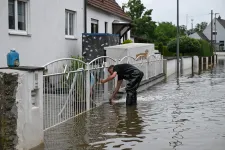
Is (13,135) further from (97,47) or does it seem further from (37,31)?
(97,47)

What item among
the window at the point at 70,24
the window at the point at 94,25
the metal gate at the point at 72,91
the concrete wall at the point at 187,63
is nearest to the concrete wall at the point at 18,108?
the metal gate at the point at 72,91

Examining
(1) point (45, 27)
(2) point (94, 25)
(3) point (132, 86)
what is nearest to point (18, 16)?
(1) point (45, 27)

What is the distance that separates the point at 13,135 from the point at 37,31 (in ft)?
28.2

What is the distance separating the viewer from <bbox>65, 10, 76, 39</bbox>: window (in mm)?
17703

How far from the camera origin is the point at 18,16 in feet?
44.1

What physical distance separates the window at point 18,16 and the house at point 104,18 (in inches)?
244

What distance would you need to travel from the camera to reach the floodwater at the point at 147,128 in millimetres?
7301

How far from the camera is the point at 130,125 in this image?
30.3ft

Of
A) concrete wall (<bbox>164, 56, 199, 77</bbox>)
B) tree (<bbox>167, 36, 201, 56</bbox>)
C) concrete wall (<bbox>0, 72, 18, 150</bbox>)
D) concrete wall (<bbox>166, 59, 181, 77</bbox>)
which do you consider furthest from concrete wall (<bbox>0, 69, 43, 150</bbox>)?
tree (<bbox>167, 36, 201, 56</bbox>)

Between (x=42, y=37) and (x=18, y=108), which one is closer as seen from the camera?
(x=18, y=108)

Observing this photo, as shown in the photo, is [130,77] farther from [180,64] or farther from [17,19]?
[180,64]

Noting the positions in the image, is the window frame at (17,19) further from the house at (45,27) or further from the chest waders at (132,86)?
the chest waders at (132,86)

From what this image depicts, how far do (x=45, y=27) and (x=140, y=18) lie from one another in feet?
141

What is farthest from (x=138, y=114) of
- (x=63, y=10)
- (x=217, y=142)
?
(x=63, y=10)
